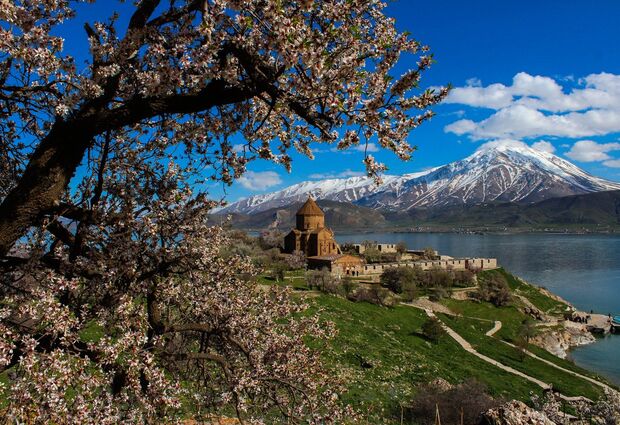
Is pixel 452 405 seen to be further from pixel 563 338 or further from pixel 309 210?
pixel 309 210

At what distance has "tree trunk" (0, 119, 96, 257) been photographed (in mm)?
4773

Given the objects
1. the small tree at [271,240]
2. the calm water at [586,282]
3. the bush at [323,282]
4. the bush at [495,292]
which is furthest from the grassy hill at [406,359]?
the small tree at [271,240]

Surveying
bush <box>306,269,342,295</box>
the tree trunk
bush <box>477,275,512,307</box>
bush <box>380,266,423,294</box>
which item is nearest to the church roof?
bush <box>380,266,423,294</box>

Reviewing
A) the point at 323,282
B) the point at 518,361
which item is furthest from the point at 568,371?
the point at 323,282

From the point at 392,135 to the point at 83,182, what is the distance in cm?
415

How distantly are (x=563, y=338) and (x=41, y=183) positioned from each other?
70144mm

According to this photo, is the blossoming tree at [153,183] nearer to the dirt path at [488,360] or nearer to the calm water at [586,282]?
the dirt path at [488,360]

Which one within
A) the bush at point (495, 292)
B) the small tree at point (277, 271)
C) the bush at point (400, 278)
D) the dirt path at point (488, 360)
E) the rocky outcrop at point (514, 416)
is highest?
the rocky outcrop at point (514, 416)

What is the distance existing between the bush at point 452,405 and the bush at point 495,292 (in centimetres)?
5213

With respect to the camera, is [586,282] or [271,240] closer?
[271,240]

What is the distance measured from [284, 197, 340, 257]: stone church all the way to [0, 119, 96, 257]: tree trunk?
251 ft

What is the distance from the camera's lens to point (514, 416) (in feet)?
35.0

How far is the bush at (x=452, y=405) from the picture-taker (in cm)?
1909

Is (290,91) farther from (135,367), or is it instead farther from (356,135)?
(135,367)
